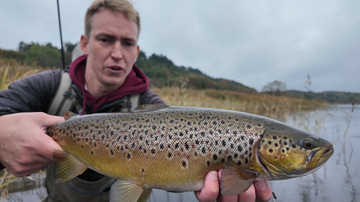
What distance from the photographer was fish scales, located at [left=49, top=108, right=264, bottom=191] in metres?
1.75

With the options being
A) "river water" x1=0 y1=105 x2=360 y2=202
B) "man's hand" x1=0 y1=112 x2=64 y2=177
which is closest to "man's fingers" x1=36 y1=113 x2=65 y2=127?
"man's hand" x1=0 y1=112 x2=64 y2=177

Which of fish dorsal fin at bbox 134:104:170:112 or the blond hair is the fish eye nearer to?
fish dorsal fin at bbox 134:104:170:112

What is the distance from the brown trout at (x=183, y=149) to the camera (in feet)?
5.49

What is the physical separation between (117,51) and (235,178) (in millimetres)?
2400

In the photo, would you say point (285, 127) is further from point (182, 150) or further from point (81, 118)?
point (81, 118)

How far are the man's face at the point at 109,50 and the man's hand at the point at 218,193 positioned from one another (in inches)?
80.9

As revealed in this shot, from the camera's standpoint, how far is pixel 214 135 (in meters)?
1.76

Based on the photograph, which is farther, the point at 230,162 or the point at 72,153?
the point at 72,153

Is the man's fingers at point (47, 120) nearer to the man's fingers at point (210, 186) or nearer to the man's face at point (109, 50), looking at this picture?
the man's face at point (109, 50)

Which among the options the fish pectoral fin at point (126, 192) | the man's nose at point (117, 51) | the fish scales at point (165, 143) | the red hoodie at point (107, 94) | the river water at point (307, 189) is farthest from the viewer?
the river water at point (307, 189)

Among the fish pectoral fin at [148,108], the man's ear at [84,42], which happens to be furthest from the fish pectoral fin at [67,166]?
the man's ear at [84,42]

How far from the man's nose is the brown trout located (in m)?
1.35

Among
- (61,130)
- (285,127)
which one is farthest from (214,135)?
(61,130)

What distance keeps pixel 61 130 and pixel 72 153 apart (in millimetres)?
239
